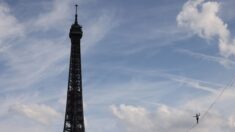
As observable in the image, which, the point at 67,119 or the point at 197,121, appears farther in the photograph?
the point at 67,119

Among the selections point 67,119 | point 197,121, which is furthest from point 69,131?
point 197,121

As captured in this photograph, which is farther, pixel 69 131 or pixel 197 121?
pixel 69 131

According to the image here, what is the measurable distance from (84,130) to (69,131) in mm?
3988

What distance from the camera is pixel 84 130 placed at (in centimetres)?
19688

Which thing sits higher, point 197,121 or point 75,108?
point 75,108

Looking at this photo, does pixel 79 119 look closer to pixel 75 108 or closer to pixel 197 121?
pixel 75 108

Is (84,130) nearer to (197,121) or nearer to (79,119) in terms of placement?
(79,119)

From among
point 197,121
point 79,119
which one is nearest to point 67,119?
point 79,119

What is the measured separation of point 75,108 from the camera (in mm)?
199750

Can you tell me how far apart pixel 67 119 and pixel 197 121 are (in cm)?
8050

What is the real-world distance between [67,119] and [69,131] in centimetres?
358

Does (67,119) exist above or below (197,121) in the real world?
above

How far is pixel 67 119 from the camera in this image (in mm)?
198750

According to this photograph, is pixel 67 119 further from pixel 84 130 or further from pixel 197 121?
pixel 197 121
